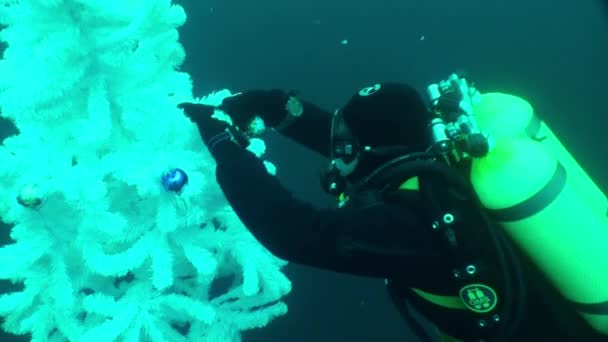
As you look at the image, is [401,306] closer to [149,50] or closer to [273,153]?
[149,50]

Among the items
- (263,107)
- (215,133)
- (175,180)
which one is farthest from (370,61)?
(175,180)

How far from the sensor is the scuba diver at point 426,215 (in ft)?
6.03

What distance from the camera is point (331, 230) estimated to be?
6.05 feet

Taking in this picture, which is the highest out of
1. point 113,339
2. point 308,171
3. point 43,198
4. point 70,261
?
point 43,198

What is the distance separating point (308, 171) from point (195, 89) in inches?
59.6

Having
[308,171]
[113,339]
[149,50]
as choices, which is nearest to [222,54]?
[308,171]

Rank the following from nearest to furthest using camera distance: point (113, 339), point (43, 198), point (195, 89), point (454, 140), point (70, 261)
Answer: point (454, 140), point (43, 198), point (113, 339), point (70, 261), point (195, 89)

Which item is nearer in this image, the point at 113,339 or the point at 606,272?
the point at 606,272

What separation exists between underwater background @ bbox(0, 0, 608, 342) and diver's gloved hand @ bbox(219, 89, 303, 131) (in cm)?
247

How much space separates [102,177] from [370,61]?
13.5 feet

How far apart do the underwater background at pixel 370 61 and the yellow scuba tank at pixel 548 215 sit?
3.28 meters

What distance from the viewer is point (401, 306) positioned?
7.11ft

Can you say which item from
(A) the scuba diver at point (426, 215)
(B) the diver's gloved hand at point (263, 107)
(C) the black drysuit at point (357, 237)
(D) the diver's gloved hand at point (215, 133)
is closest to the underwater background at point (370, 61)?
(B) the diver's gloved hand at point (263, 107)

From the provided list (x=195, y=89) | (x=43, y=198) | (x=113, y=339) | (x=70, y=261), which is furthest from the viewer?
(x=195, y=89)
